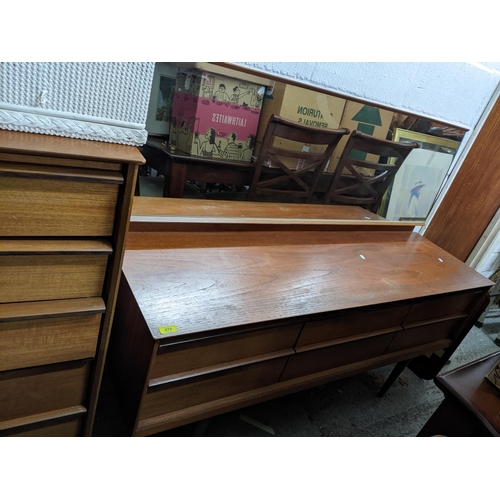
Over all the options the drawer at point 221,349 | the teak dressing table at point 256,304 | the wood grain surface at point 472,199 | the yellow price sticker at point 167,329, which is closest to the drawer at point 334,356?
the teak dressing table at point 256,304

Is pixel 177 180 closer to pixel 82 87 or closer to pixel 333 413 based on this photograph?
pixel 82 87

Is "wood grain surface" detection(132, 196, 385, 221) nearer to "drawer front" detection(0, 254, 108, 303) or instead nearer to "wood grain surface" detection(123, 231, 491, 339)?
"wood grain surface" detection(123, 231, 491, 339)

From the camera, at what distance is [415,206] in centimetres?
219

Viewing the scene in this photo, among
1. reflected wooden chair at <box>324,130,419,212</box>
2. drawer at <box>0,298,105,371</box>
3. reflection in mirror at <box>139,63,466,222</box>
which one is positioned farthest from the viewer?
reflected wooden chair at <box>324,130,419,212</box>

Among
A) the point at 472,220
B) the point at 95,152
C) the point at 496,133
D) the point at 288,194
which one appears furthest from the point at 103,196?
the point at 472,220

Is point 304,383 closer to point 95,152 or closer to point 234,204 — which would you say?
point 234,204

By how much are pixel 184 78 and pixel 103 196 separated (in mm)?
628

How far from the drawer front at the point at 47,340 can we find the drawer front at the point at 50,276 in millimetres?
54

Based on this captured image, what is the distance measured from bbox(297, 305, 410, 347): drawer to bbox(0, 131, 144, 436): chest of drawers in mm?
623

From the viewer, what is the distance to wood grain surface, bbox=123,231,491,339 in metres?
0.92

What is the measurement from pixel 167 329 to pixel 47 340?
0.25 meters

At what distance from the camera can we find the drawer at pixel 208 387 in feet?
3.13

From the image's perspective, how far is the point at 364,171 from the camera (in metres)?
1.81

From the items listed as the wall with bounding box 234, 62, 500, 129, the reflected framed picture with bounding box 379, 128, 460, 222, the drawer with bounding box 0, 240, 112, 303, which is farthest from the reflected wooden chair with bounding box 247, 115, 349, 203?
the drawer with bounding box 0, 240, 112, 303
